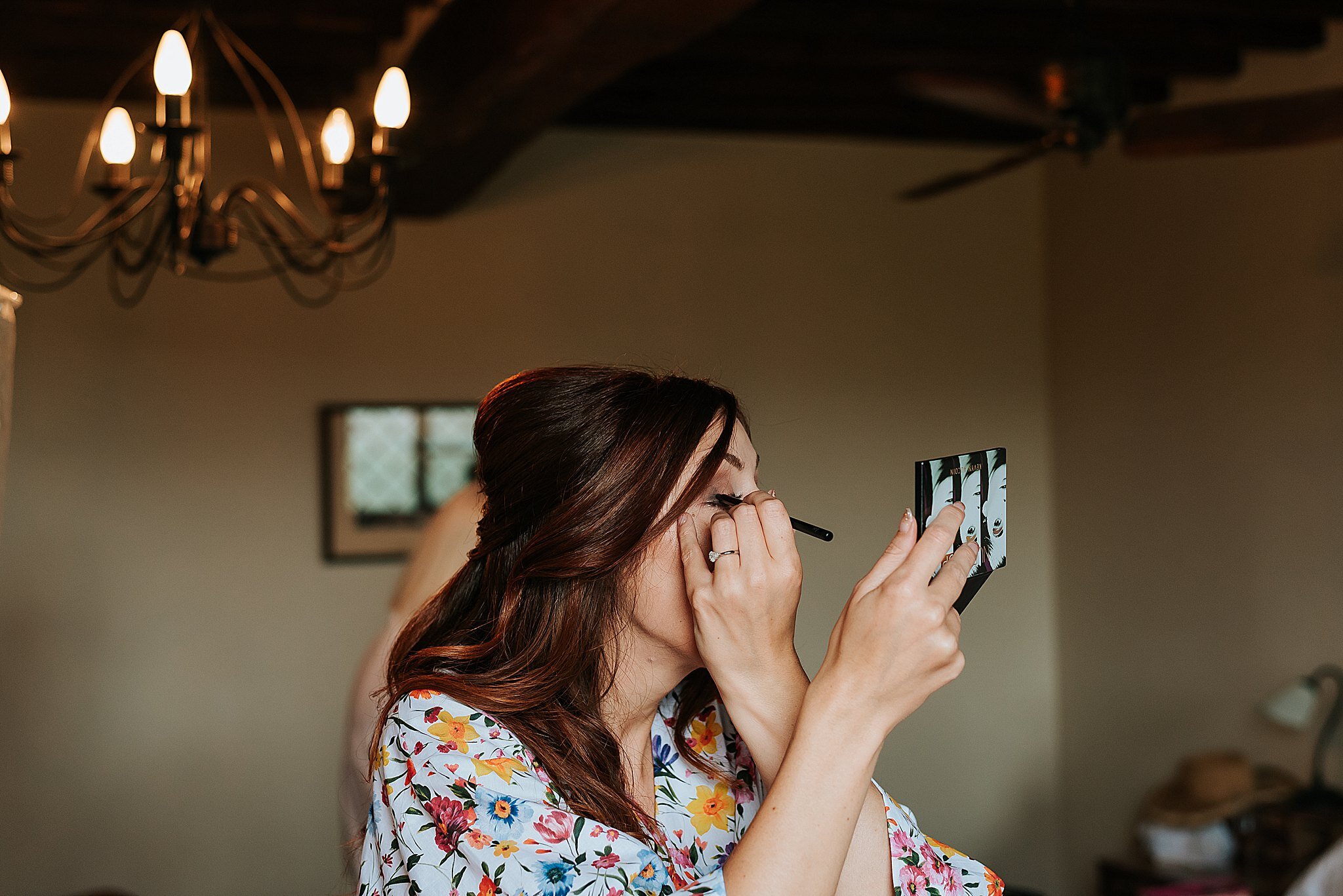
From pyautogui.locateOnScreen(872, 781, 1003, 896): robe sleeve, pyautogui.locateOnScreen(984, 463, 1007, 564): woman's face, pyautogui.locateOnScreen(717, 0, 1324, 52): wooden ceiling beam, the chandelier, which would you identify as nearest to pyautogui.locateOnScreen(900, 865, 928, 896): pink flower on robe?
pyautogui.locateOnScreen(872, 781, 1003, 896): robe sleeve

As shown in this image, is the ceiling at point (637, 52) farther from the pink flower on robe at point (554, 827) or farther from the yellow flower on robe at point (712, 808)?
the pink flower on robe at point (554, 827)

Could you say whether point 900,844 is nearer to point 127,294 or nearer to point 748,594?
point 748,594

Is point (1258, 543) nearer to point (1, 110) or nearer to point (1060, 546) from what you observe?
point (1060, 546)

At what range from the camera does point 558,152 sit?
4.12m

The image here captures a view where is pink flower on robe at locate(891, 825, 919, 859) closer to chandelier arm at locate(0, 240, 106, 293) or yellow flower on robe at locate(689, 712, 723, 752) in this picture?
yellow flower on robe at locate(689, 712, 723, 752)

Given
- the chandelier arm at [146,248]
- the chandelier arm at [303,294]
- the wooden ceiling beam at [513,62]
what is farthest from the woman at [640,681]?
the chandelier arm at [303,294]

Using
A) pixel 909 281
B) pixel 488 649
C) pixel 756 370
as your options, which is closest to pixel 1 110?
pixel 488 649

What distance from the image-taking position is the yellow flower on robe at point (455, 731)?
1.03 m

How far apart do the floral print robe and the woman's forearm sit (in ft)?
0.12

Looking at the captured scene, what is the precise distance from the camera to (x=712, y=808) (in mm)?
1229

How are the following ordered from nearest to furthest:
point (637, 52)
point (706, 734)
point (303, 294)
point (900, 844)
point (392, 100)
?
point (900, 844)
point (706, 734)
point (392, 100)
point (637, 52)
point (303, 294)

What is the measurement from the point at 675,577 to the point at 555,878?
0.30 metres

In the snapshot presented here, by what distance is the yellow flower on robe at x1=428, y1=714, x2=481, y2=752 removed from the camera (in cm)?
103

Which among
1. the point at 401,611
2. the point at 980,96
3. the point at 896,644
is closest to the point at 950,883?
the point at 896,644
